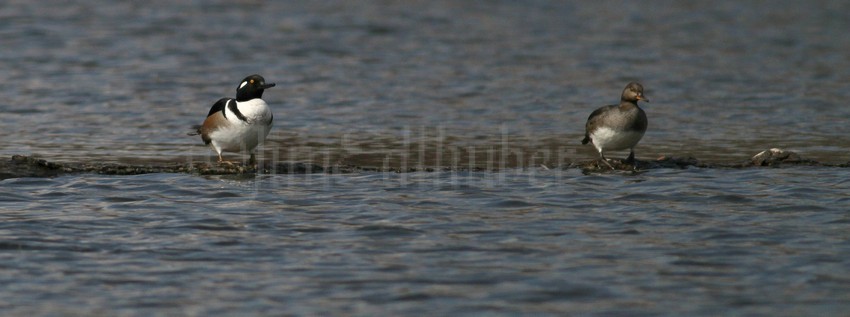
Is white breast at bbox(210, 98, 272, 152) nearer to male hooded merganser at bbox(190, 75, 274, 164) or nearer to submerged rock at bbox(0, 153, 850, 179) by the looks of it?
male hooded merganser at bbox(190, 75, 274, 164)

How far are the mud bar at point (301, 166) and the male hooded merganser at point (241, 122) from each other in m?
0.26

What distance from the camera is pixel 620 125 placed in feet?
46.0

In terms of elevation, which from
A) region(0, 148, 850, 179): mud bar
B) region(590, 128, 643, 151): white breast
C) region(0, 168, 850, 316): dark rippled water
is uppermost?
region(590, 128, 643, 151): white breast

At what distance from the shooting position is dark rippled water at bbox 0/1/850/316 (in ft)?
29.3

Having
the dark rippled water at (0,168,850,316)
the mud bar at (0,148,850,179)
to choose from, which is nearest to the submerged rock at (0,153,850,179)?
the mud bar at (0,148,850,179)

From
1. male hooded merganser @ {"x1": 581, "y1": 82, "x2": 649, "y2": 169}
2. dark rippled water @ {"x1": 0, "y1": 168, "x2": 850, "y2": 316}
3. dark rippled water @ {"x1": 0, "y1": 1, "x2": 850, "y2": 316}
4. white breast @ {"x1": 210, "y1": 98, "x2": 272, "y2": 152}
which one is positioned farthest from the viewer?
male hooded merganser @ {"x1": 581, "y1": 82, "x2": 649, "y2": 169}

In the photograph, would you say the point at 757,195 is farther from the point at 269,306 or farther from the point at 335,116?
the point at 335,116

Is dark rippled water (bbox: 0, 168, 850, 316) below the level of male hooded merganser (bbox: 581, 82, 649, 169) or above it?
below

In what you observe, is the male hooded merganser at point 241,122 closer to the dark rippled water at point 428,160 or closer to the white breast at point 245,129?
the white breast at point 245,129

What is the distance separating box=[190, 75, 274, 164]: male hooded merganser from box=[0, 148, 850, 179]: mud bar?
260 millimetres

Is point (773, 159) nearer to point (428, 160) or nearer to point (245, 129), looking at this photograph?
point (428, 160)

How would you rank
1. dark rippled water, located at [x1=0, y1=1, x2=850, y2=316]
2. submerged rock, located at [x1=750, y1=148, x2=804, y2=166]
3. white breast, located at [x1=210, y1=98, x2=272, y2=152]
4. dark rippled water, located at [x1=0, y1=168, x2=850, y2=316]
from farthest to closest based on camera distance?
1. submerged rock, located at [x1=750, y1=148, x2=804, y2=166]
2. white breast, located at [x1=210, y1=98, x2=272, y2=152]
3. dark rippled water, located at [x1=0, y1=1, x2=850, y2=316]
4. dark rippled water, located at [x1=0, y1=168, x2=850, y2=316]

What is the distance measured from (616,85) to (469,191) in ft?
34.1

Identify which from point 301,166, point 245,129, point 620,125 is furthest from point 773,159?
point 245,129
